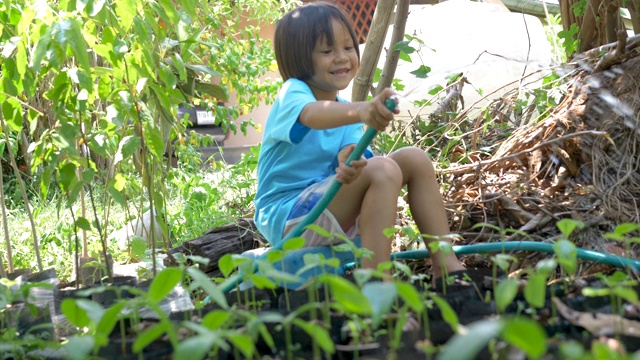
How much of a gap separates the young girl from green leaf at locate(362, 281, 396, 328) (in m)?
1.03

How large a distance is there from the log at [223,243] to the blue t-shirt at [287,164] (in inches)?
23.7

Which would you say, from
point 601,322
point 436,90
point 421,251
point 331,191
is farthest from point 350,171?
point 436,90

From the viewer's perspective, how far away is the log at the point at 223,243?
308 cm

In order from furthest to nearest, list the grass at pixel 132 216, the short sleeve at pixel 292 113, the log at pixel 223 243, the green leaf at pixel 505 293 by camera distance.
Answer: the grass at pixel 132 216, the log at pixel 223 243, the short sleeve at pixel 292 113, the green leaf at pixel 505 293

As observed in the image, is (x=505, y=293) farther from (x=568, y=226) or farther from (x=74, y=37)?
(x=74, y=37)

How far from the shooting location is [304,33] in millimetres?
2398

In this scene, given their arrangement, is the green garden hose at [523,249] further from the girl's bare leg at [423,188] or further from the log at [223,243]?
the log at [223,243]

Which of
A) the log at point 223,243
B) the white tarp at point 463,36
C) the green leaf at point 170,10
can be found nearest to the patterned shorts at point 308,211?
the green leaf at point 170,10

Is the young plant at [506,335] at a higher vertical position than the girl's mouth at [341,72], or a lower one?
lower

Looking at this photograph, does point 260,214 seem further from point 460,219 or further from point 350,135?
point 460,219

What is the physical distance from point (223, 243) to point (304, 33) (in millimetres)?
1052

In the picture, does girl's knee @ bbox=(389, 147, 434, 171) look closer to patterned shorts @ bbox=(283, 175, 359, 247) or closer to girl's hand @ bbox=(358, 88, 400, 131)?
patterned shorts @ bbox=(283, 175, 359, 247)

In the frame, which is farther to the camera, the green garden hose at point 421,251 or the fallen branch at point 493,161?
the fallen branch at point 493,161

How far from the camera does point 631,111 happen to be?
2.62 metres
